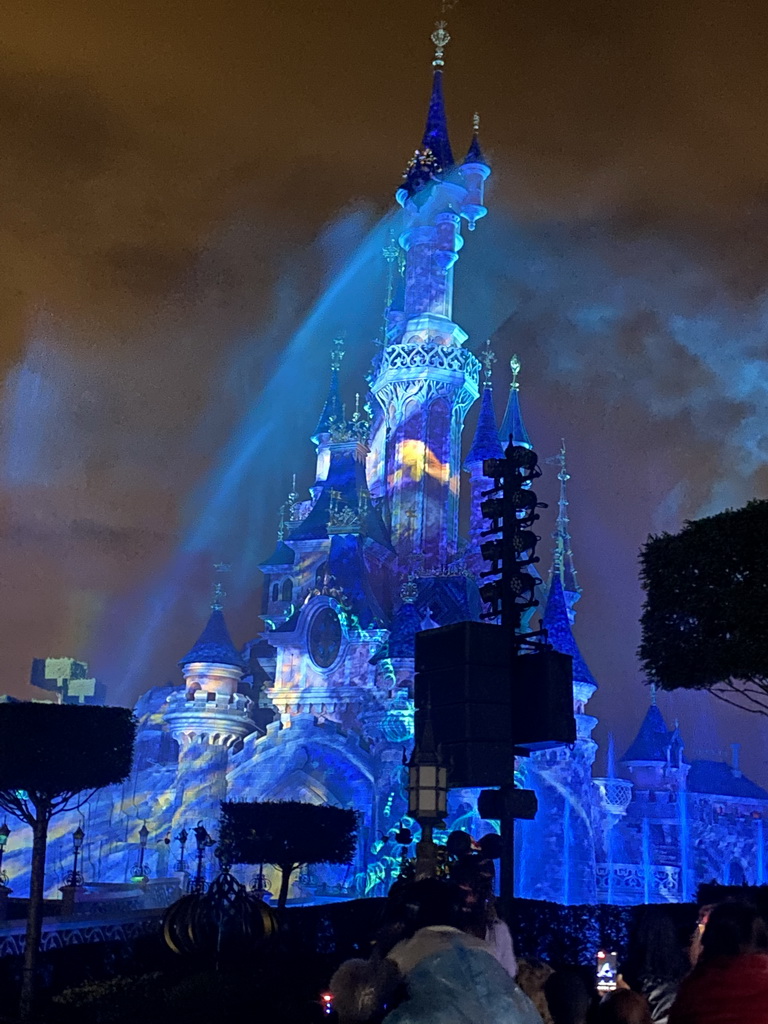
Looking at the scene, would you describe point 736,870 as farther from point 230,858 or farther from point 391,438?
point 230,858

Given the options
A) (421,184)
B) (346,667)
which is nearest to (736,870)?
(346,667)

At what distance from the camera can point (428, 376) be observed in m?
55.5

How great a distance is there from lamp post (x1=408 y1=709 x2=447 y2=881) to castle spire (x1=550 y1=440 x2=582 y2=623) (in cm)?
4141

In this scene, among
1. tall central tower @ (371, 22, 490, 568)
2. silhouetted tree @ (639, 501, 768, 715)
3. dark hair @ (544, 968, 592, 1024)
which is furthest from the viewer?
tall central tower @ (371, 22, 490, 568)

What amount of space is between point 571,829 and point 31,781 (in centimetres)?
3179

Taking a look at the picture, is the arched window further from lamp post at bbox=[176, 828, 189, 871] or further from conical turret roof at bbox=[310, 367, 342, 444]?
conical turret roof at bbox=[310, 367, 342, 444]

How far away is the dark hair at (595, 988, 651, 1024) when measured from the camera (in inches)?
253

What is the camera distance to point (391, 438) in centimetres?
5656

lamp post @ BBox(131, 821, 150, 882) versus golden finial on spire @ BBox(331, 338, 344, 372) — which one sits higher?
golden finial on spire @ BBox(331, 338, 344, 372)

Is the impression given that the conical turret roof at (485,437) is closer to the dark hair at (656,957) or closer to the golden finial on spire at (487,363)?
the golden finial on spire at (487,363)

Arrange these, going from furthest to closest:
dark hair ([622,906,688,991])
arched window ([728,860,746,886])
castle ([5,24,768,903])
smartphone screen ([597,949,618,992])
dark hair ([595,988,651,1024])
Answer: arched window ([728,860,746,886]), castle ([5,24,768,903]), smartphone screen ([597,949,618,992]), dark hair ([622,906,688,991]), dark hair ([595,988,651,1024])

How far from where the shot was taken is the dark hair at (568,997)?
703 cm

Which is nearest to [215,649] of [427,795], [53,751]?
[53,751]

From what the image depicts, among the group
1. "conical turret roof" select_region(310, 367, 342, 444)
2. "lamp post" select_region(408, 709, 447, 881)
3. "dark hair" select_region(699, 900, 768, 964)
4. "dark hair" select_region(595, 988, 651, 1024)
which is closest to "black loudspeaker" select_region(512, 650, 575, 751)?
"lamp post" select_region(408, 709, 447, 881)
